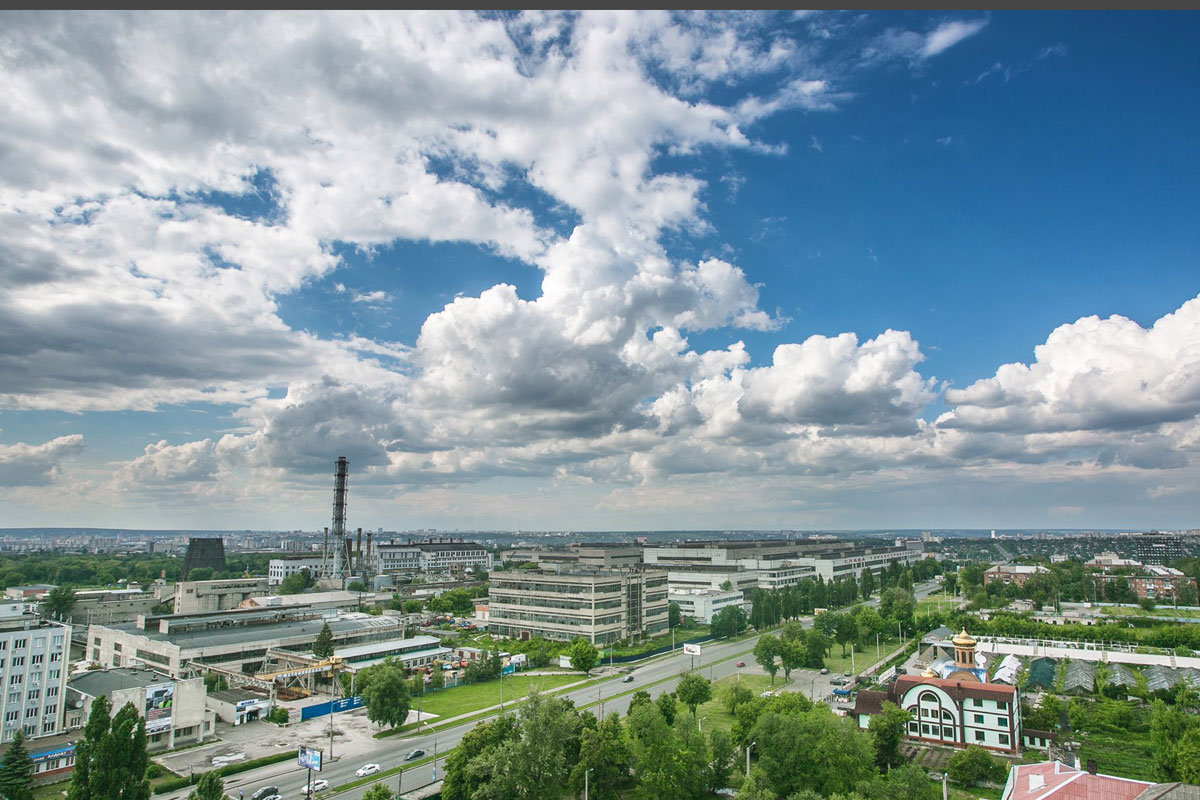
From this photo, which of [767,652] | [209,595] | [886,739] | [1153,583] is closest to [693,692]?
[886,739]

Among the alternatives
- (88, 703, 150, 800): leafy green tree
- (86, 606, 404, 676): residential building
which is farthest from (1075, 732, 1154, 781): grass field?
(86, 606, 404, 676): residential building

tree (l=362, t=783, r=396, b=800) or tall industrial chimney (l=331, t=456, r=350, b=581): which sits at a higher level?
tall industrial chimney (l=331, t=456, r=350, b=581)

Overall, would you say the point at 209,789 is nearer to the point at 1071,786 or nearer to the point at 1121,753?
the point at 1071,786

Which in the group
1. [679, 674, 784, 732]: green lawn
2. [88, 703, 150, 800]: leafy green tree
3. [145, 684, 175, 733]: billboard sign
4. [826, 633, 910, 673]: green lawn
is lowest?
[826, 633, 910, 673]: green lawn

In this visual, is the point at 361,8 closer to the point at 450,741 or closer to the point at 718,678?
the point at 450,741

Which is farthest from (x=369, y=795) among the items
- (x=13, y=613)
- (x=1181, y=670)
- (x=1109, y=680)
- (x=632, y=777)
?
(x=1181, y=670)

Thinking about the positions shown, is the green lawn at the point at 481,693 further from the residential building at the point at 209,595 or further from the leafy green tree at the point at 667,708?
the residential building at the point at 209,595

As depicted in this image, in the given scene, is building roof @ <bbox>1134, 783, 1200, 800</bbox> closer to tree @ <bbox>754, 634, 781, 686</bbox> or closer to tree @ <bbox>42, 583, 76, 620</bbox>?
tree @ <bbox>754, 634, 781, 686</bbox>
